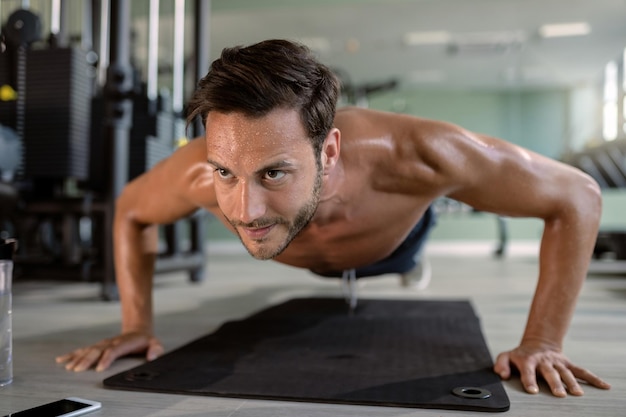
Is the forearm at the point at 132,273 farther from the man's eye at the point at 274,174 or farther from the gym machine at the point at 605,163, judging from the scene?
the gym machine at the point at 605,163

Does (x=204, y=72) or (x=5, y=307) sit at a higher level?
(x=204, y=72)

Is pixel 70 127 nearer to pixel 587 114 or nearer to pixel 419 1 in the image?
pixel 419 1

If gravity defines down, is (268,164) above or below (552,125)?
below

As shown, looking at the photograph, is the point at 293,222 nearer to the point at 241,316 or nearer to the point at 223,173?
the point at 223,173

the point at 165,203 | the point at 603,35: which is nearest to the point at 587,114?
the point at 603,35

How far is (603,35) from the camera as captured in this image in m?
6.67

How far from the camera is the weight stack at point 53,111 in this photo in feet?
8.18

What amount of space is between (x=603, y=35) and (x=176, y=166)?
6.72 meters

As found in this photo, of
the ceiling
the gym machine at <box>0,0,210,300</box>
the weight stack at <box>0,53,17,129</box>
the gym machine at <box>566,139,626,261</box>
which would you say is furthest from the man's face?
the ceiling

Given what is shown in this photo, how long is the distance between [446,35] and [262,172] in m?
6.29

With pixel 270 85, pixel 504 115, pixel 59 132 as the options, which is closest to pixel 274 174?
pixel 270 85

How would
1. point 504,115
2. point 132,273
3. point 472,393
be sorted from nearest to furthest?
point 472,393
point 132,273
point 504,115

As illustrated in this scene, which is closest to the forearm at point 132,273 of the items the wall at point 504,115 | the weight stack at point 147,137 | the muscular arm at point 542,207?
the muscular arm at point 542,207

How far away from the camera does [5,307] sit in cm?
114
